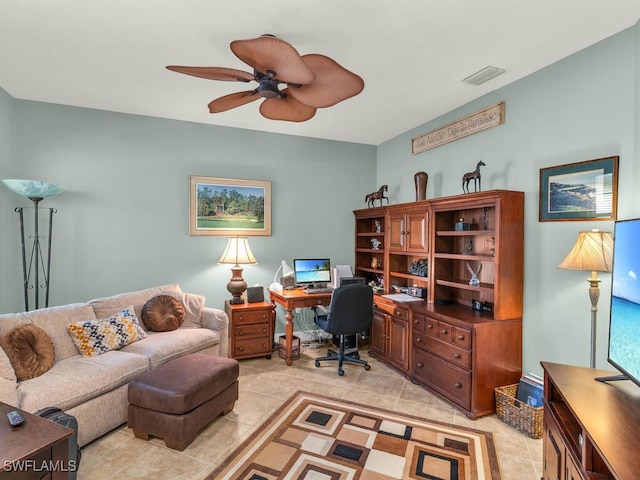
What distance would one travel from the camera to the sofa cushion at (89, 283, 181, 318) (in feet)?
10.1

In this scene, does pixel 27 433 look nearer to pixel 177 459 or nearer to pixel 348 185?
pixel 177 459

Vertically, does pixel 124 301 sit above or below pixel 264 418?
above

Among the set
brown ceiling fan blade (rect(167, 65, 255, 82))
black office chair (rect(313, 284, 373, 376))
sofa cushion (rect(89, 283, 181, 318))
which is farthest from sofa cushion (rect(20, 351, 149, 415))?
brown ceiling fan blade (rect(167, 65, 255, 82))

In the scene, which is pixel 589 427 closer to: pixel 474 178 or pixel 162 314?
pixel 474 178

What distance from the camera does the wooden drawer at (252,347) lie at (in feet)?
12.3

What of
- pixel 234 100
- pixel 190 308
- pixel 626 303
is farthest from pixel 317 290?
pixel 626 303

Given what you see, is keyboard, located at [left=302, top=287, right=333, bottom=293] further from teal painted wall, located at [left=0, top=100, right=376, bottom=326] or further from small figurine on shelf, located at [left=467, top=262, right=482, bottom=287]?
small figurine on shelf, located at [left=467, top=262, right=482, bottom=287]

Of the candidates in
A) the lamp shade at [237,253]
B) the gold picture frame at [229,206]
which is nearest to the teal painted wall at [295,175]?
the gold picture frame at [229,206]

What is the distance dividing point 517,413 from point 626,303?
4.30 feet

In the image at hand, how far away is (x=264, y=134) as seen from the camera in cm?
A: 435

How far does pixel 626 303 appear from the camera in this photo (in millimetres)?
1570

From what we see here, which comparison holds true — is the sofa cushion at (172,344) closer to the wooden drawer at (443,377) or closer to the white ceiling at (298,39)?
the wooden drawer at (443,377)

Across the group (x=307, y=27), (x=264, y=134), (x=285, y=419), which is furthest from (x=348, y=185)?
(x=285, y=419)

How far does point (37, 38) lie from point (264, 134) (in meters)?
2.37
